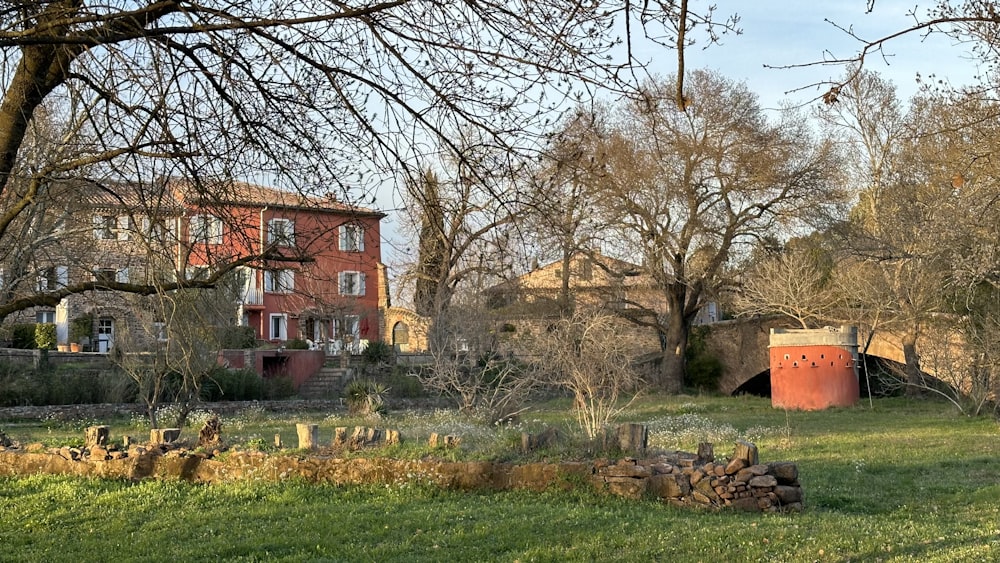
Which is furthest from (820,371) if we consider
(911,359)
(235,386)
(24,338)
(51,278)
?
(24,338)

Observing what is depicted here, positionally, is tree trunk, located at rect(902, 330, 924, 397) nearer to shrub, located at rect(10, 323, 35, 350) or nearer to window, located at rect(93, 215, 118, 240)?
window, located at rect(93, 215, 118, 240)

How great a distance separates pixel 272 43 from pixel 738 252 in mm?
29614

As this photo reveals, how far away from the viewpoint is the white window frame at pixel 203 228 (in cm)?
619

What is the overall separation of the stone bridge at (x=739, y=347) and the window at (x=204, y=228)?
30.0 metres

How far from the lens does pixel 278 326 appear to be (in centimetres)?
4494

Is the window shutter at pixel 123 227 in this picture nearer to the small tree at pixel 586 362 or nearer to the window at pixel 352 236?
the window at pixel 352 236

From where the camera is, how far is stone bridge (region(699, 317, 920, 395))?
3512cm

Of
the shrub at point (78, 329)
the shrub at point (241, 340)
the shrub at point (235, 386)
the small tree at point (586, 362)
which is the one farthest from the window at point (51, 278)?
the shrub at point (78, 329)

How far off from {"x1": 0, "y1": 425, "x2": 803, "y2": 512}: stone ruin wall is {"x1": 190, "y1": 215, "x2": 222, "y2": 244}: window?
12.8 ft

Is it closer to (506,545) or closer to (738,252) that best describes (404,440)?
(506,545)

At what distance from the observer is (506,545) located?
23.2 feet

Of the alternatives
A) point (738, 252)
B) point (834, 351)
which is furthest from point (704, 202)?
point (834, 351)

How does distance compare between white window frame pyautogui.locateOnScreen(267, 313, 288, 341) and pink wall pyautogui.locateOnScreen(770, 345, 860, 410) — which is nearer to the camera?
pink wall pyautogui.locateOnScreen(770, 345, 860, 410)

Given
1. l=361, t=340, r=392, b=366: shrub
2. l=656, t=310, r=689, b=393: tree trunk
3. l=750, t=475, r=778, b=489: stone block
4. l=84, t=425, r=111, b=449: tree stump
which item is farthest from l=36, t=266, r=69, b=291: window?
l=656, t=310, r=689, b=393: tree trunk
